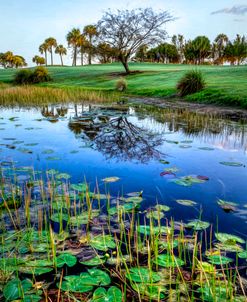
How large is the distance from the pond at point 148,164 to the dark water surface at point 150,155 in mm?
12

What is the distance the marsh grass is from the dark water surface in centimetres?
56

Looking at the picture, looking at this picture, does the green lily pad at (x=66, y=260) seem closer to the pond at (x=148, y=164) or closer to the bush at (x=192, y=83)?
the pond at (x=148, y=164)

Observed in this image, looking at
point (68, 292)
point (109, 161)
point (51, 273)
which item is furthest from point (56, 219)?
point (109, 161)

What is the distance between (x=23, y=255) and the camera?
8.27 feet

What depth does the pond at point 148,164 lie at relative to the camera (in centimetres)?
345

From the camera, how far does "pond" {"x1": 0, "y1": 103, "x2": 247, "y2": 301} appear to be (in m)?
3.45

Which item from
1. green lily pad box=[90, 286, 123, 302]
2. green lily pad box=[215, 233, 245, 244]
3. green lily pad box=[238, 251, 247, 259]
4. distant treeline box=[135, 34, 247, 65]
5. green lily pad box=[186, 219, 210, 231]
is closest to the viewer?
green lily pad box=[90, 286, 123, 302]

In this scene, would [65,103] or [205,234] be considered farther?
[65,103]

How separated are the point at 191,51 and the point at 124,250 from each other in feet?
235

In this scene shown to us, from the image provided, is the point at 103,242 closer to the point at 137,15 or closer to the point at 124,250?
the point at 124,250

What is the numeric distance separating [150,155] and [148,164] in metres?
0.65

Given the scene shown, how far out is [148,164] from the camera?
5484 mm

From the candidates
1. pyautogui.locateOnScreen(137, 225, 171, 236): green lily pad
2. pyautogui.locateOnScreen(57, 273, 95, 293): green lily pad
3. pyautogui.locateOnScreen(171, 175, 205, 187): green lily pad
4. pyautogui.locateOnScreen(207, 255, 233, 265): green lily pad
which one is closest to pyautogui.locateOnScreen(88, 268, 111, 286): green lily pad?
pyautogui.locateOnScreen(57, 273, 95, 293): green lily pad

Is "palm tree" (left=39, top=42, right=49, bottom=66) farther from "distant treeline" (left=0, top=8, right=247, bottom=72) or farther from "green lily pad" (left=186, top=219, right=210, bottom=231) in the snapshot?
"green lily pad" (left=186, top=219, right=210, bottom=231)
